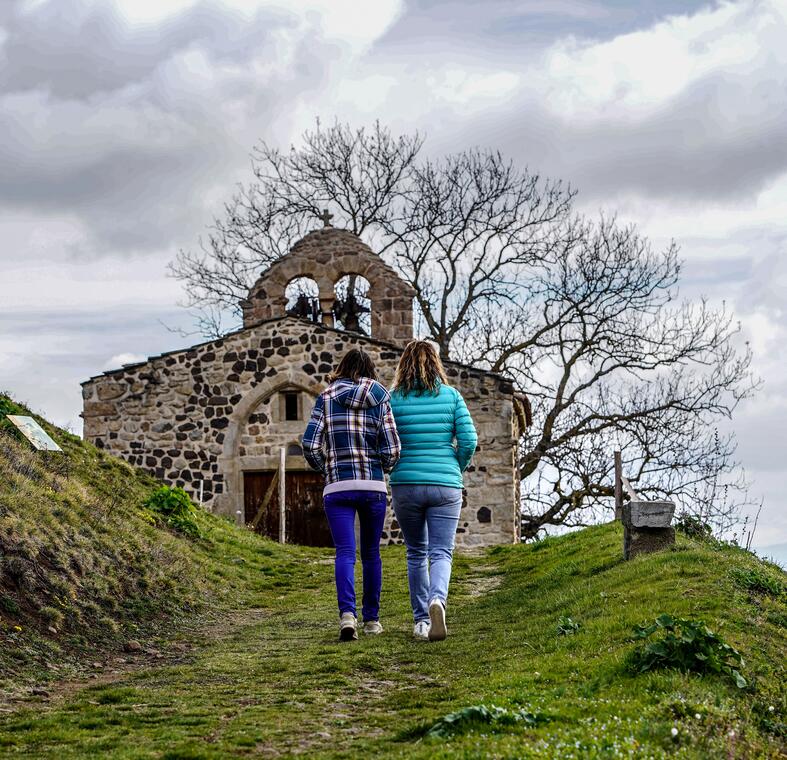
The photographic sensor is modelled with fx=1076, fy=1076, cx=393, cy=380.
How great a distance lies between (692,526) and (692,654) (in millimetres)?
5919

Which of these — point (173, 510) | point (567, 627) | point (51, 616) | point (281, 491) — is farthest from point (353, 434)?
point (281, 491)

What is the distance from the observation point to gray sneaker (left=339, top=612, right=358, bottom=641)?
832 centimetres

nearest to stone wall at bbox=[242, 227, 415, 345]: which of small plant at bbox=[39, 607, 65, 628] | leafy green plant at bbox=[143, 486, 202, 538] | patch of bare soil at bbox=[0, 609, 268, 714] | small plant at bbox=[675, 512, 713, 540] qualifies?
leafy green plant at bbox=[143, 486, 202, 538]

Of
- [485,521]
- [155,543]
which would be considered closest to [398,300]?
[485,521]

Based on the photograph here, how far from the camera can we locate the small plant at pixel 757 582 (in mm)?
8055

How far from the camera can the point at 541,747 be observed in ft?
15.4

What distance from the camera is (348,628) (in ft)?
27.3

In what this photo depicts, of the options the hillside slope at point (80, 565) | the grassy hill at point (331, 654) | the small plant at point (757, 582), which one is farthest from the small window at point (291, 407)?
the small plant at point (757, 582)

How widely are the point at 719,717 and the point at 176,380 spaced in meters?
17.1

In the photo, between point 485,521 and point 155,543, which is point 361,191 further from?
point 155,543

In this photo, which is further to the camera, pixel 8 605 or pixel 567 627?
pixel 8 605

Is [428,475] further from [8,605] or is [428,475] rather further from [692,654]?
[8,605]

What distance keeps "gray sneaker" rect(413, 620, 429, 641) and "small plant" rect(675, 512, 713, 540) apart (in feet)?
13.7

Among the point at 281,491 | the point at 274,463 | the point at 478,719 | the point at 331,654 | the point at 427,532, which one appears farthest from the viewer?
the point at 274,463
